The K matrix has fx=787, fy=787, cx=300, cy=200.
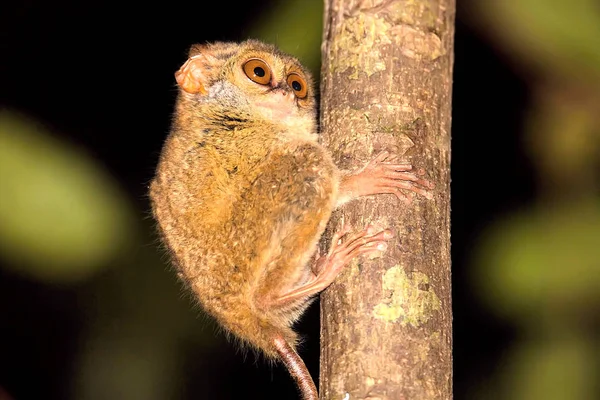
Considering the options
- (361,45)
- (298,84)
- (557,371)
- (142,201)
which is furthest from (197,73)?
(142,201)

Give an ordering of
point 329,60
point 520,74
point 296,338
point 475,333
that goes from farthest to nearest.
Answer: point 475,333, point 520,74, point 296,338, point 329,60

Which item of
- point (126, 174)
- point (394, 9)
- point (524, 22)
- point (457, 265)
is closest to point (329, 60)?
point (394, 9)

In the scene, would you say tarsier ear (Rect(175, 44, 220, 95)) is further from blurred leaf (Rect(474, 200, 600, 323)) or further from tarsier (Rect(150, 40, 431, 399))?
blurred leaf (Rect(474, 200, 600, 323))

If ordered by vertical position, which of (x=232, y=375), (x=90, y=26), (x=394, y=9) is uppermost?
(x=90, y=26)

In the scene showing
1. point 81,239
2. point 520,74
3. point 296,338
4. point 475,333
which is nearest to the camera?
point 81,239

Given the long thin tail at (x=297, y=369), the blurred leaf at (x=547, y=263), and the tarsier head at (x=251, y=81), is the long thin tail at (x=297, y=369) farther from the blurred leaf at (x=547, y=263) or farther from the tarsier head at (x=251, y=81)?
the tarsier head at (x=251, y=81)

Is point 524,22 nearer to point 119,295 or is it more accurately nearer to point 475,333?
point 475,333

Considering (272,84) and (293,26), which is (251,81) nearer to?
(272,84)

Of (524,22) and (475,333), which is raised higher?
(524,22)
